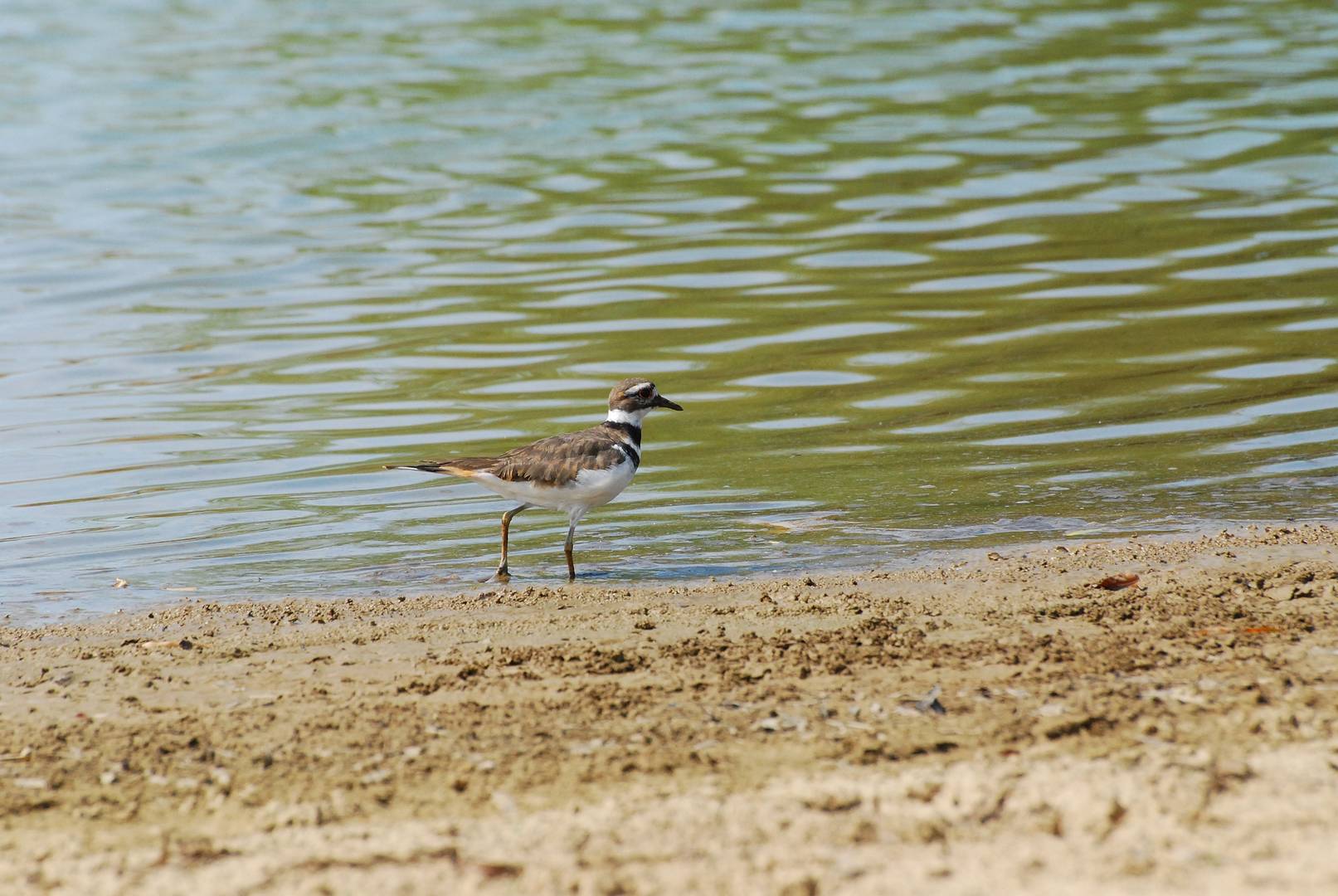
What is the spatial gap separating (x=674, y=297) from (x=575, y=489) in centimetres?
629

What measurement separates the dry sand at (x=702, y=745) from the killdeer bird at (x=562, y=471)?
90 centimetres

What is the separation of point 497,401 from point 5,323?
5.41 metres

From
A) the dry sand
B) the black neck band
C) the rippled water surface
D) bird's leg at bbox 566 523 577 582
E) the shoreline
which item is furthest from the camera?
the rippled water surface

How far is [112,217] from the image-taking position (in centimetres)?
1869

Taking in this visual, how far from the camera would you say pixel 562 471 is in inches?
330

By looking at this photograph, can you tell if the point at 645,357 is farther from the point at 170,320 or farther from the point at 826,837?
the point at 826,837

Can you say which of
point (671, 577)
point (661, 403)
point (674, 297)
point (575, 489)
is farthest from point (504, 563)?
point (674, 297)

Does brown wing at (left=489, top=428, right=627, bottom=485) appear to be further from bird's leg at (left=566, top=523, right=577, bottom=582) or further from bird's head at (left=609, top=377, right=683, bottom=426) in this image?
bird's head at (left=609, top=377, right=683, bottom=426)

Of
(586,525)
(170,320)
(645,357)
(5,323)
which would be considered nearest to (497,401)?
(645,357)

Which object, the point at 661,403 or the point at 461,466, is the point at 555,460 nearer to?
the point at 461,466

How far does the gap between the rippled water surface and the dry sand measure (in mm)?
1351

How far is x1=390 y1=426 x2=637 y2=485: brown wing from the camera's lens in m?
8.40

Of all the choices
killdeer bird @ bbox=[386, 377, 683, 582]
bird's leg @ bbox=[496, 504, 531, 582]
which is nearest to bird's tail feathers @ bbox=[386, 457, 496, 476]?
killdeer bird @ bbox=[386, 377, 683, 582]

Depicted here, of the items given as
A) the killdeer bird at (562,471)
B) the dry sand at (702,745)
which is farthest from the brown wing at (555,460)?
the dry sand at (702,745)
